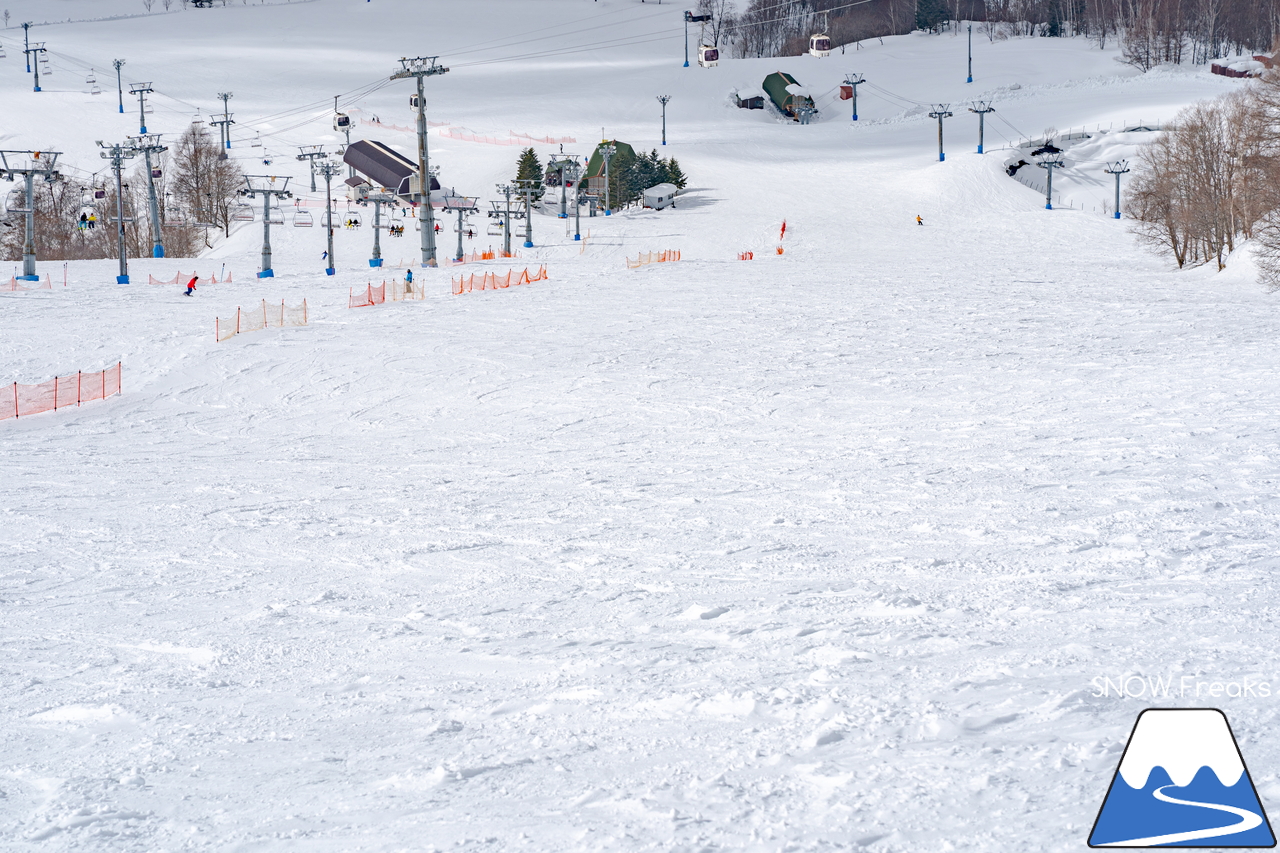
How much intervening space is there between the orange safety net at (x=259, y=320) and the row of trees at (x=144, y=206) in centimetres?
4366

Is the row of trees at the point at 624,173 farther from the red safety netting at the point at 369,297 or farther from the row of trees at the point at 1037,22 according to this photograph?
the row of trees at the point at 1037,22

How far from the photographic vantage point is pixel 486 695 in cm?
638

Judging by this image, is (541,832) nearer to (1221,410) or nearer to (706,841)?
(706,841)

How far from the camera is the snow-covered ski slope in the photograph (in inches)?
200

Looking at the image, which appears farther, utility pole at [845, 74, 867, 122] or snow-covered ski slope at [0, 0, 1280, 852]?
utility pole at [845, 74, 867, 122]

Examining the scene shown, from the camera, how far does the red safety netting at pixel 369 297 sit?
31.6 metres

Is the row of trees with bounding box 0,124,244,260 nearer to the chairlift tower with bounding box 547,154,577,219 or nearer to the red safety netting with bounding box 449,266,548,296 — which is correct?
the chairlift tower with bounding box 547,154,577,219

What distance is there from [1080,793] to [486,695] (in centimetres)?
333

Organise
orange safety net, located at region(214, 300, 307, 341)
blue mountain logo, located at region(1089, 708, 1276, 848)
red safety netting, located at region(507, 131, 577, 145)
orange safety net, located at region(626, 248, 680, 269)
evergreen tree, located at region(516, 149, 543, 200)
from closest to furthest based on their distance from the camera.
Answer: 1. blue mountain logo, located at region(1089, 708, 1276, 848)
2. orange safety net, located at region(214, 300, 307, 341)
3. orange safety net, located at region(626, 248, 680, 269)
4. evergreen tree, located at region(516, 149, 543, 200)
5. red safety netting, located at region(507, 131, 577, 145)

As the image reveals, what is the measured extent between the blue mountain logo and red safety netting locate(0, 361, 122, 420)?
1925 cm

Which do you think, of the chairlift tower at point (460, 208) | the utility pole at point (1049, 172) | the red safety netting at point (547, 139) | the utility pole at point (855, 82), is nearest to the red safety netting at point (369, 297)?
the chairlift tower at point (460, 208)

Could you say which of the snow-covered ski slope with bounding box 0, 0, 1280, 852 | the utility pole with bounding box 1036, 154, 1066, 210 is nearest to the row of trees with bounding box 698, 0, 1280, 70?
the utility pole with bounding box 1036, 154, 1066, 210

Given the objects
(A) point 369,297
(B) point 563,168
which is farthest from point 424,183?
(B) point 563,168

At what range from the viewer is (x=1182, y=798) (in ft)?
13.9
